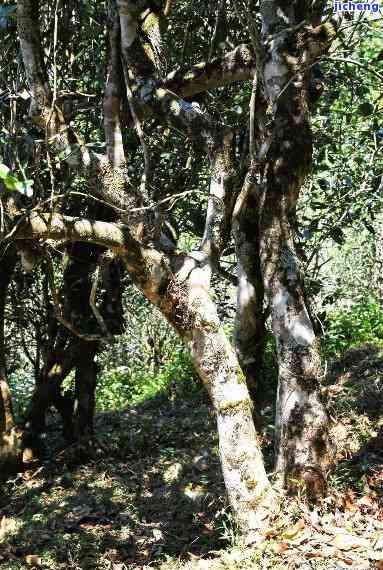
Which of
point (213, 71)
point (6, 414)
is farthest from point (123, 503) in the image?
point (213, 71)

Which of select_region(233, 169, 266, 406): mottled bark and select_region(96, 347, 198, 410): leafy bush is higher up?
select_region(96, 347, 198, 410): leafy bush

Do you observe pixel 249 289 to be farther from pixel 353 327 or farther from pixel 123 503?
A: pixel 353 327

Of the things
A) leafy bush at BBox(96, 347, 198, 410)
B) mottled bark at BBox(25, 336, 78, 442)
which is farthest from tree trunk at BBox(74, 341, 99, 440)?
leafy bush at BBox(96, 347, 198, 410)

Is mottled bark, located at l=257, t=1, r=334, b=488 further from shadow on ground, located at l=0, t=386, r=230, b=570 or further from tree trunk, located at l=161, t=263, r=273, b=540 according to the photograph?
shadow on ground, located at l=0, t=386, r=230, b=570

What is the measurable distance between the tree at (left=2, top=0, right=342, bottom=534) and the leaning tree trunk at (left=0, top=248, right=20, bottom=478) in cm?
230

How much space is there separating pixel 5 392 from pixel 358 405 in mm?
3622

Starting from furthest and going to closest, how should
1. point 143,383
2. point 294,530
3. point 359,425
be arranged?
point 143,383 → point 359,425 → point 294,530

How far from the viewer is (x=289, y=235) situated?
4832mm

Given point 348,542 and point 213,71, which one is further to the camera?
point 213,71

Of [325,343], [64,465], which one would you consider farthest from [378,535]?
[325,343]

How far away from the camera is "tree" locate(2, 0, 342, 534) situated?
4.38m

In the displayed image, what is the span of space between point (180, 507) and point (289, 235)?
2.62 metres

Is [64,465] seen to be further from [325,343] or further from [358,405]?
[325,343]

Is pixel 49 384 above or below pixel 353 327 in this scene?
below
